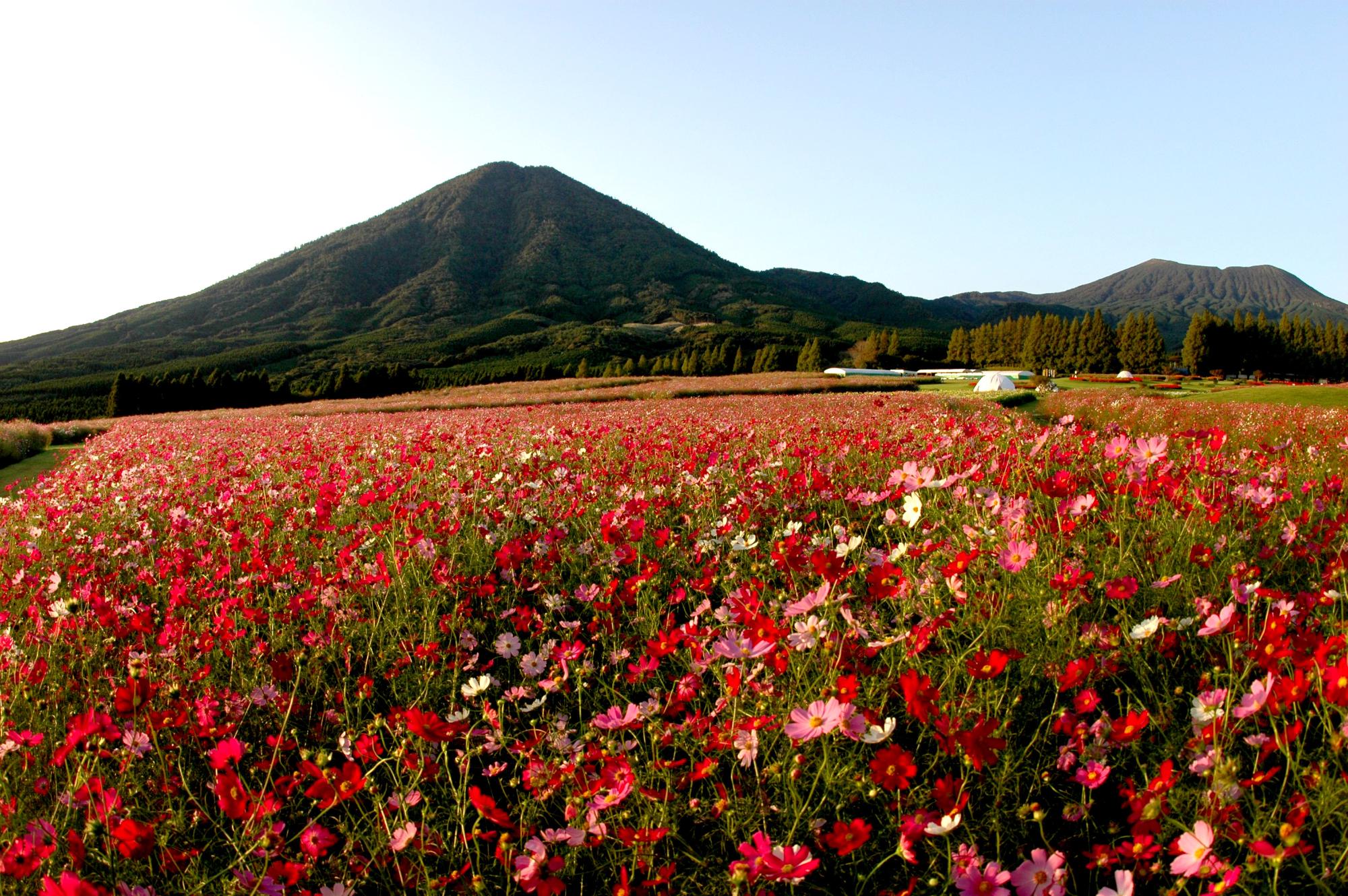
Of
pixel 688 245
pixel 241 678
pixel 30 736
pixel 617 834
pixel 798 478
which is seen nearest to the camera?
pixel 617 834

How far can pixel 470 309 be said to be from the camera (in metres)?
141

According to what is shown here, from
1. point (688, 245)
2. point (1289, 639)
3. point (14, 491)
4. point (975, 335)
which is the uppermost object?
point (688, 245)

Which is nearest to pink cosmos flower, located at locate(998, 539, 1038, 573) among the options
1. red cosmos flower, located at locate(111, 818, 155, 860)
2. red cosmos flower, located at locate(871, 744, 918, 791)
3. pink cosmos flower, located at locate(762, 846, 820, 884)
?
red cosmos flower, located at locate(871, 744, 918, 791)

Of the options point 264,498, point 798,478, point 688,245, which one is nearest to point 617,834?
point 798,478

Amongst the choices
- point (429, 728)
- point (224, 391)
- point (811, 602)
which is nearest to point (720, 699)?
point (811, 602)

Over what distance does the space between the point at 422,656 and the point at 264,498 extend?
10.8ft

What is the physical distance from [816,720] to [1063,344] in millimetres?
83798

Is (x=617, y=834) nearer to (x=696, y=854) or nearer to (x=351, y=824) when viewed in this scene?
(x=696, y=854)

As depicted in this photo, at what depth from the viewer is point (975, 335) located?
8750cm

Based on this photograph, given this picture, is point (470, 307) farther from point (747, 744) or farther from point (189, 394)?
point (747, 744)

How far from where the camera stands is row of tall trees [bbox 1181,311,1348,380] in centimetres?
6894

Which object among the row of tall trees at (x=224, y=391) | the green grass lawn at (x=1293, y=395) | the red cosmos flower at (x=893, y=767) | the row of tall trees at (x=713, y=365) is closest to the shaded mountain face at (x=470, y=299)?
the row of tall trees at (x=713, y=365)

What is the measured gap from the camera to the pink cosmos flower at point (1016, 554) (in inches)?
91.7

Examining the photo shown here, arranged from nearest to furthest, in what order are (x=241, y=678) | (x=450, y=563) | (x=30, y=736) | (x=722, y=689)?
(x=30, y=736), (x=722, y=689), (x=241, y=678), (x=450, y=563)
